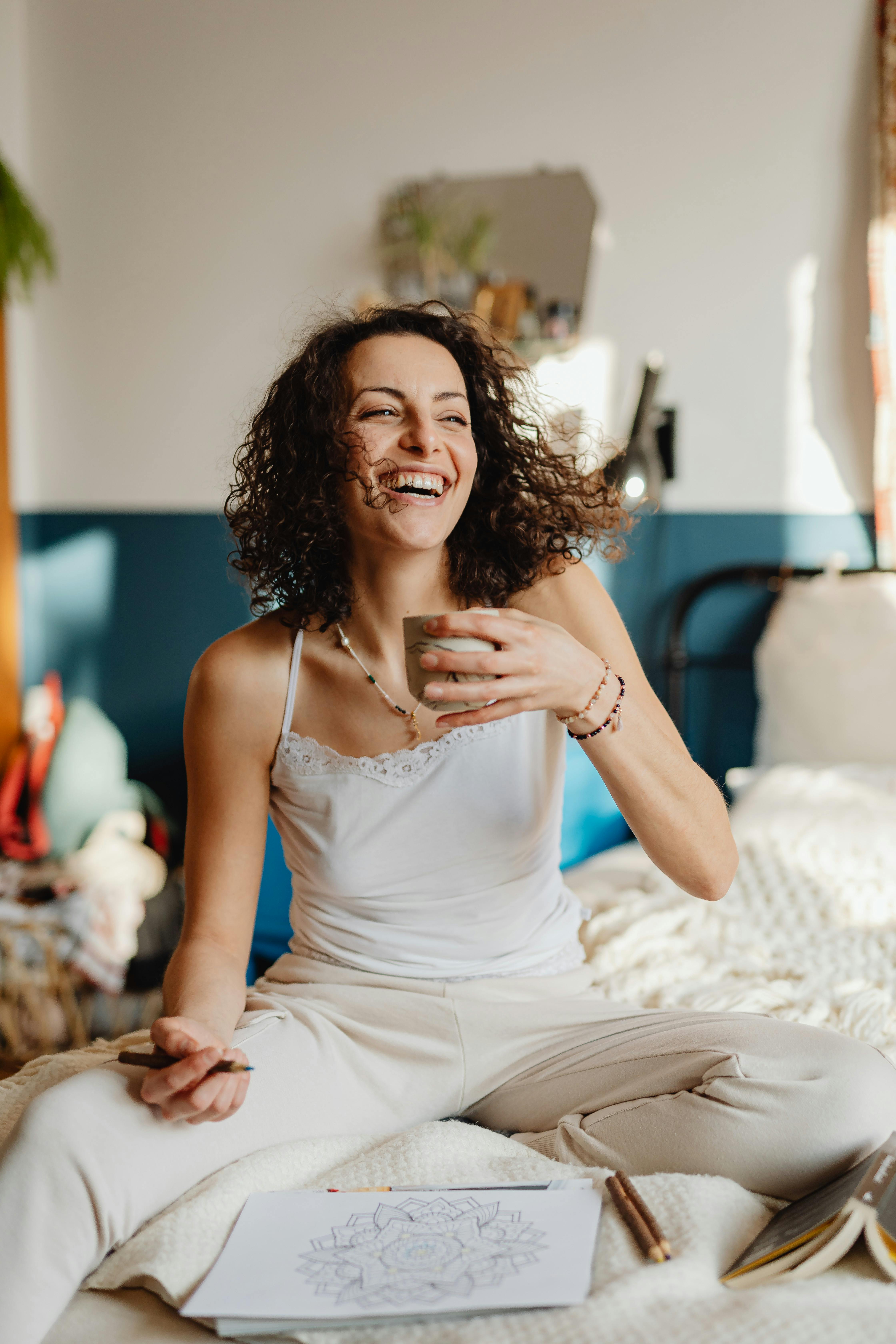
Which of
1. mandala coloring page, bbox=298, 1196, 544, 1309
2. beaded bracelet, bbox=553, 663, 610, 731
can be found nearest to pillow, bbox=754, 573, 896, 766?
beaded bracelet, bbox=553, 663, 610, 731

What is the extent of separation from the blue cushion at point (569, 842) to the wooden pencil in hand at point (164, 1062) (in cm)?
107

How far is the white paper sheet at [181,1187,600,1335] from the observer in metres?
0.80

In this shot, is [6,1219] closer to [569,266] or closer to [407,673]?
[407,673]

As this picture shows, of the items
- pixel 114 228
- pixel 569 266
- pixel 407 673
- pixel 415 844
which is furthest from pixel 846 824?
pixel 114 228

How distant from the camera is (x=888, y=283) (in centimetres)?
249

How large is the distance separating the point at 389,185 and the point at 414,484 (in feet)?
6.90

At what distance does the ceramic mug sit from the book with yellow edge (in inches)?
19.5

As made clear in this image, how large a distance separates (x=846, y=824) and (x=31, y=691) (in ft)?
8.38

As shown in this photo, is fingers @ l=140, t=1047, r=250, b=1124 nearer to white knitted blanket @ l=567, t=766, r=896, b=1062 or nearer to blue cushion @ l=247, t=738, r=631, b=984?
white knitted blanket @ l=567, t=766, r=896, b=1062

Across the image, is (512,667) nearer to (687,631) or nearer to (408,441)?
→ (408,441)

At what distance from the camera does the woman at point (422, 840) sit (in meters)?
1.00

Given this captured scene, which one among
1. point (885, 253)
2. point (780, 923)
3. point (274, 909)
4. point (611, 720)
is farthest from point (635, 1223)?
point (885, 253)

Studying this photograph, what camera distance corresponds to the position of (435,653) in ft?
3.05

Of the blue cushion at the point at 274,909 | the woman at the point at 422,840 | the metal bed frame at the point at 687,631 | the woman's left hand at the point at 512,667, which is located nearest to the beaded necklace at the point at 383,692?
the woman at the point at 422,840
